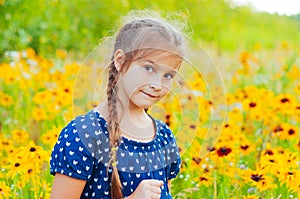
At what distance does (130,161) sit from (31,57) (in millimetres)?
3237

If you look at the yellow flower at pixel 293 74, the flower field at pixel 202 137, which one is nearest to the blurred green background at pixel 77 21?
the flower field at pixel 202 137

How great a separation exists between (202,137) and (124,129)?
1287 millimetres

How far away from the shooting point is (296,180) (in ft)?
8.55

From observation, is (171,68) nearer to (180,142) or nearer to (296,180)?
(180,142)

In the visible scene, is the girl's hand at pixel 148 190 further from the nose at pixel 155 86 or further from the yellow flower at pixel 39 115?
the yellow flower at pixel 39 115

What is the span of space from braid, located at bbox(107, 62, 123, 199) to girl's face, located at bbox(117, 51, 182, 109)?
0.12 feet

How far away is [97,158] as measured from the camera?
1870 millimetres

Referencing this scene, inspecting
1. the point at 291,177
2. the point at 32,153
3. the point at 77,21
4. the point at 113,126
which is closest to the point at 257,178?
the point at 291,177

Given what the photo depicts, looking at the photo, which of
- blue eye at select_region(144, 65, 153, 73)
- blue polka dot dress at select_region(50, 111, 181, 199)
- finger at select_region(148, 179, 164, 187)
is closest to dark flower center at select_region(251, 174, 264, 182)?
blue polka dot dress at select_region(50, 111, 181, 199)

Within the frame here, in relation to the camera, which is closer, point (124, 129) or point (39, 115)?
point (124, 129)

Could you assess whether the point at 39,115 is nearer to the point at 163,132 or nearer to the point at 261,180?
the point at 261,180

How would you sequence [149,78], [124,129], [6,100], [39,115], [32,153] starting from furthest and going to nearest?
1. [6,100]
2. [39,115]
3. [32,153]
4. [124,129]
5. [149,78]

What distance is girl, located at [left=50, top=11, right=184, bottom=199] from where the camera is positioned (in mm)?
1810

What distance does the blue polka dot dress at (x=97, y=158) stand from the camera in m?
1.85
